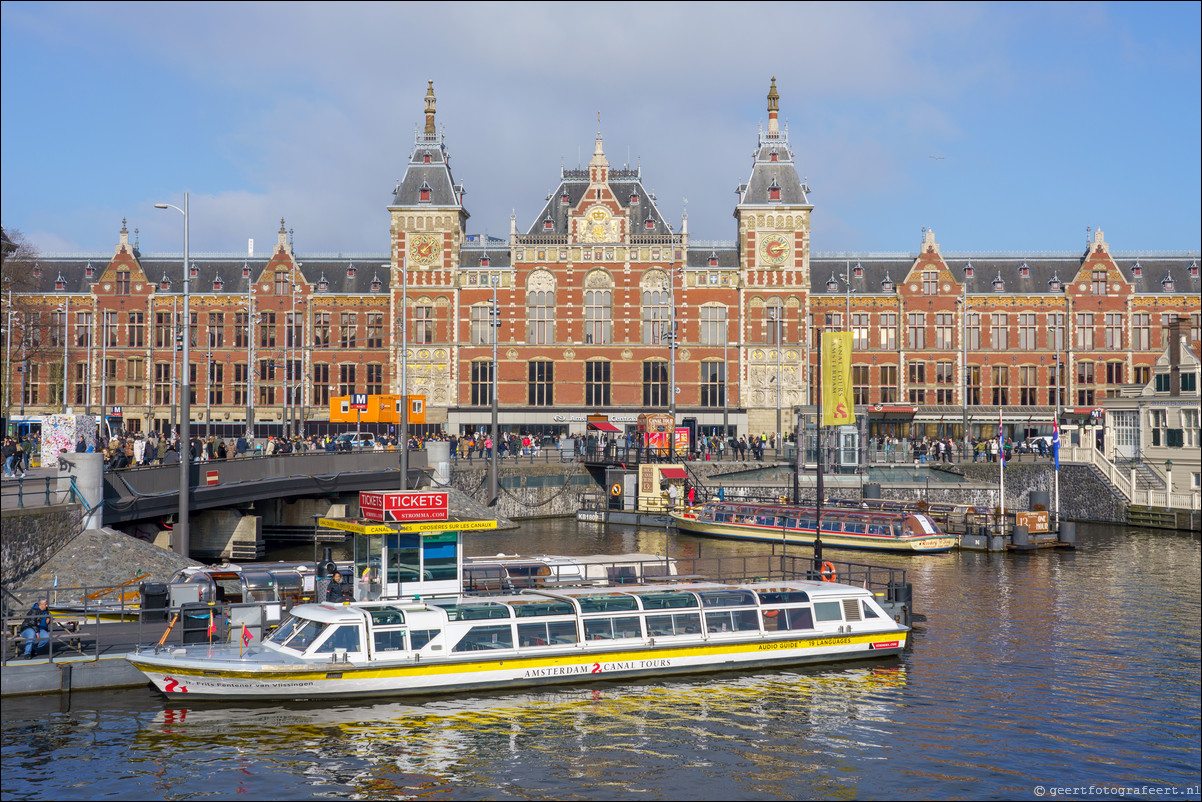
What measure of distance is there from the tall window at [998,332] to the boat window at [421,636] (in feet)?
223

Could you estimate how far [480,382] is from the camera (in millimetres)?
80875

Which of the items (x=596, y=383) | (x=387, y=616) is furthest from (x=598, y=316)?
(x=387, y=616)

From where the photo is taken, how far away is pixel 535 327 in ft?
266

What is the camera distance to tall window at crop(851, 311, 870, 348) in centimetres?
8444

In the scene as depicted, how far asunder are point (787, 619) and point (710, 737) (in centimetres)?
701

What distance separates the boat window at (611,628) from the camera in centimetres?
2677

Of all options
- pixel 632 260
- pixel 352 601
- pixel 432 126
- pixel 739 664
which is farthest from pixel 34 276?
pixel 739 664

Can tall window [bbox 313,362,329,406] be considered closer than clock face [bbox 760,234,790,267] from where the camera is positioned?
No

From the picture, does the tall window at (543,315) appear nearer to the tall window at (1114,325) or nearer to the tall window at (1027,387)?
the tall window at (1027,387)

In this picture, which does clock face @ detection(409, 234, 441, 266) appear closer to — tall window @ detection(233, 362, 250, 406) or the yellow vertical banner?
tall window @ detection(233, 362, 250, 406)

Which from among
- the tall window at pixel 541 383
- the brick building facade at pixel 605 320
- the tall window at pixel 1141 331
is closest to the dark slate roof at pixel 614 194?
the brick building facade at pixel 605 320

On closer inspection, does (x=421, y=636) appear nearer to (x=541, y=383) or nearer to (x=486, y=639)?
(x=486, y=639)

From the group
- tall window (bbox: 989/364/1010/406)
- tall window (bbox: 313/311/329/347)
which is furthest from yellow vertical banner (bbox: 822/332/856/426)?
tall window (bbox: 313/311/329/347)

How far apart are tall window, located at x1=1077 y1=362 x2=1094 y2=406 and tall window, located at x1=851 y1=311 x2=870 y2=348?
15909mm
